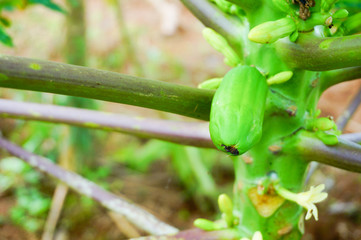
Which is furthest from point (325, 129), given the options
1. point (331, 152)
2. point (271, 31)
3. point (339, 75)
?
point (271, 31)

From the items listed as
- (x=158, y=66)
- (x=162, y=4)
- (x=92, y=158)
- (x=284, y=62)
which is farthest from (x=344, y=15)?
(x=162, y=4)

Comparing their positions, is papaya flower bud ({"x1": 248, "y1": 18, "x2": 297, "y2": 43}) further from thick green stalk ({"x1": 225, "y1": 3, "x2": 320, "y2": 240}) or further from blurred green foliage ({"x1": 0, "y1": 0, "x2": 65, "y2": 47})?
blurred green foliage ({"x1": 0, "y1": 0, "x2": 65, "y2": 47})

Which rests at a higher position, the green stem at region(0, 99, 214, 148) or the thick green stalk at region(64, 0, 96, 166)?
the green stem at region(0, 99, 214, 148)

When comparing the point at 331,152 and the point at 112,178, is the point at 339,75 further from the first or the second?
the point at 112,178

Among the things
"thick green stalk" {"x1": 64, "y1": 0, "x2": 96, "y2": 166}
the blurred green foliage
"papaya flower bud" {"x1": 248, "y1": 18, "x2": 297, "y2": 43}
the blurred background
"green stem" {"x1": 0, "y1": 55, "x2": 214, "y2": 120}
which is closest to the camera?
"green stem" {"x1": 0, "y1": 55, "x2": 214, "y2": 120}

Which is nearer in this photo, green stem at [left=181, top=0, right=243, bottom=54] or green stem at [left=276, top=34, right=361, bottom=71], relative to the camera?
green stem at [left=276, top=34, right=361, bottom=71]

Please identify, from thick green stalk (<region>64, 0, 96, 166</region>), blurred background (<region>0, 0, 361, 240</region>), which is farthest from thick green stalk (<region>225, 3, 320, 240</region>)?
thick green stalk (<region>64, 0, 96, 166</region>)

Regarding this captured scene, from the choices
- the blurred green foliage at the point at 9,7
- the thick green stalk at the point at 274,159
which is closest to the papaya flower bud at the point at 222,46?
the thick green stalk at the point at 274,159
